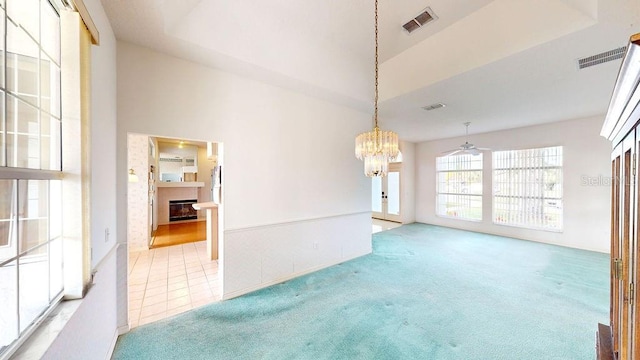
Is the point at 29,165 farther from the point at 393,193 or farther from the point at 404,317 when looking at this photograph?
the point at 393,193

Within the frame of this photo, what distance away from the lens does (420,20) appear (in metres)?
2.73

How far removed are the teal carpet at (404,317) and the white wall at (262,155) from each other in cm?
43

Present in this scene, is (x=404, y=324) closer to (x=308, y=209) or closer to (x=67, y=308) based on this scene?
(x=308, y=209)

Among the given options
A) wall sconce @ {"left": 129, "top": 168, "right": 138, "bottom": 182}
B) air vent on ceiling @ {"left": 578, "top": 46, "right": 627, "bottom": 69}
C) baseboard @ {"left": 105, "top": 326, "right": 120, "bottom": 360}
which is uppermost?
air vent on ceiling @ {"left": 578, "top": 46, "right": 627, "bottom": 69}

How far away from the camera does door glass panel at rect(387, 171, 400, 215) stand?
804 centimetres

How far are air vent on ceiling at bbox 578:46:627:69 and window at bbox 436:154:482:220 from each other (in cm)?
426

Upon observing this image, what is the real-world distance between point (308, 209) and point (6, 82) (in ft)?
10.3

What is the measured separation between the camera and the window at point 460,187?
21.9ft

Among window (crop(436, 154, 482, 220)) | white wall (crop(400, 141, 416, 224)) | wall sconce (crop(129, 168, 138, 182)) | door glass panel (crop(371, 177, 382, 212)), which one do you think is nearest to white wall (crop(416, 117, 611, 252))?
window (crop(436, 154, 482, 220))

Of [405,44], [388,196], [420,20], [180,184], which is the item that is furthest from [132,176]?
[388,196]

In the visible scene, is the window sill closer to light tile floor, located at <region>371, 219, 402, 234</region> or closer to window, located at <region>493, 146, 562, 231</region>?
light tile floor, located at <region>371, 219, 402, 234</region>

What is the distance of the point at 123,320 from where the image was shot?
221 centimetres

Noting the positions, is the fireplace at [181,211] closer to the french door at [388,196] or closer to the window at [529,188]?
the french door at [388,196]

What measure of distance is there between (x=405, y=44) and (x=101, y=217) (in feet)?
13.3
